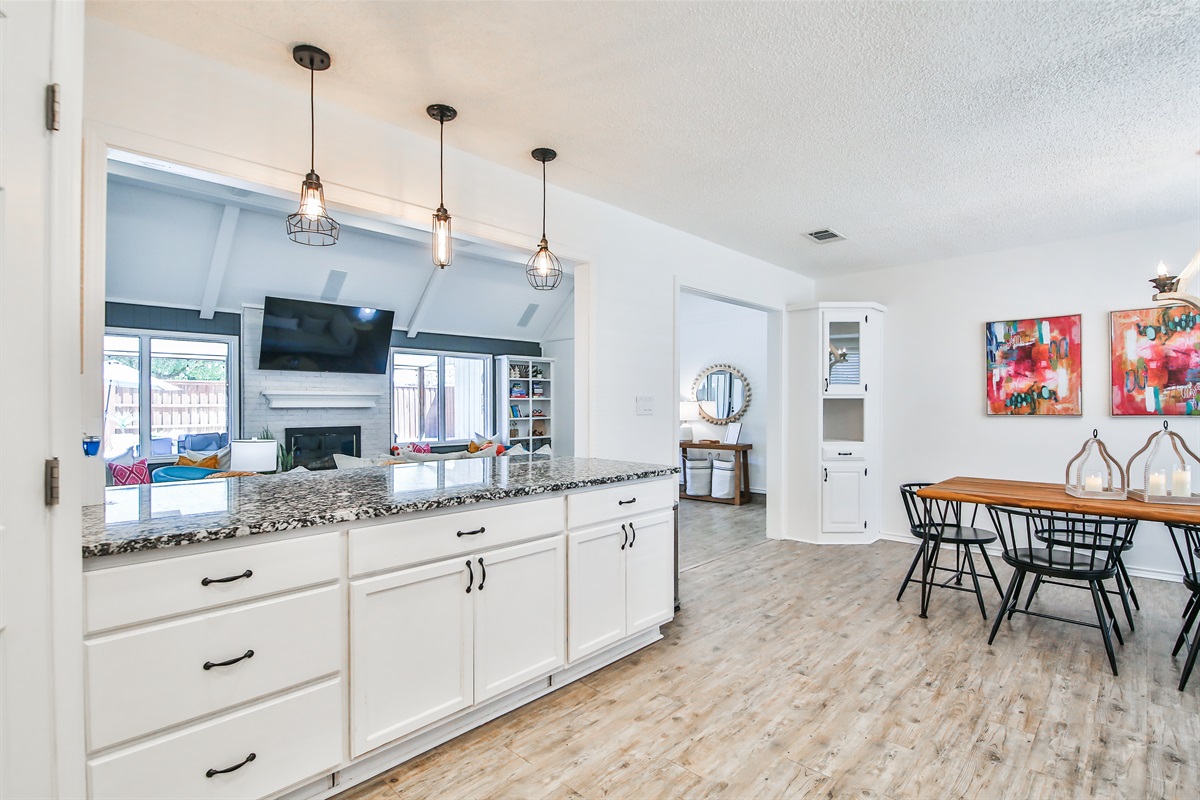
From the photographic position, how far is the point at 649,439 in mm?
4020

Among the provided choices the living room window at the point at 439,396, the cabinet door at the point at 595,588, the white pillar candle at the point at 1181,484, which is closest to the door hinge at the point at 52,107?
the cabinet door at the point at 595,588

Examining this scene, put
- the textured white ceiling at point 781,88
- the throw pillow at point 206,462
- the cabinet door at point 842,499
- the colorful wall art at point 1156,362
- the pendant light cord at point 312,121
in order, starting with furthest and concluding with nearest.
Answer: the cabinet door at point 842,499 < the throw pillow at point 206,462 < the colorful wall art at point 1156,362 < the pendant light cord at point 312,121 < the textured white ceiling at point 781,88

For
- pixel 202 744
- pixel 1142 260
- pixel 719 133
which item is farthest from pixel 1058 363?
pixel 202 744

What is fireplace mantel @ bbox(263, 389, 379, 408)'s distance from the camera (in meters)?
6.33

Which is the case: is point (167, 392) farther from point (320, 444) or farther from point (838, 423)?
point (838, 423)

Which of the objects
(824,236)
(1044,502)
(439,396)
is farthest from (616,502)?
(439,396)

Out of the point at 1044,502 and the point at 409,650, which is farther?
the point at 1044,502

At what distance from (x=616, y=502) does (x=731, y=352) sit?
550cm

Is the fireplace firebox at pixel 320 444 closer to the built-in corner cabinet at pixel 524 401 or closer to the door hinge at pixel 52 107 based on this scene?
the built-in corner cabinet at pixel 524 401

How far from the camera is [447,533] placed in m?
2.03

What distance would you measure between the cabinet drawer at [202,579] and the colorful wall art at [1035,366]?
510cm

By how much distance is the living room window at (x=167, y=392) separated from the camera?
18.5 feet

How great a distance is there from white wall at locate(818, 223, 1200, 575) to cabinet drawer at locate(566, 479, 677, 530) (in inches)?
130

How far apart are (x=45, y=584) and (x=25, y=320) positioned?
524 millimetres
